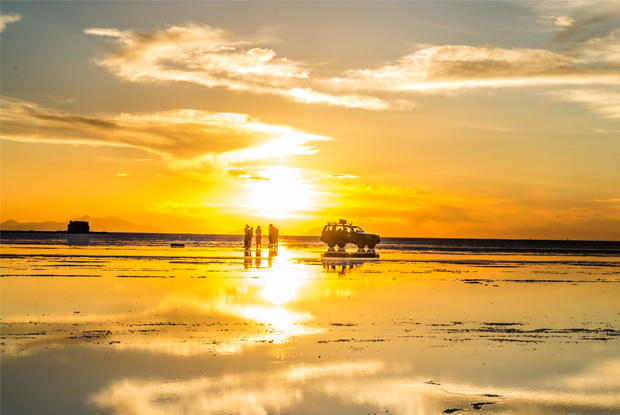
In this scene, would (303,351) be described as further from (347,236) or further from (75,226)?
(75,226)

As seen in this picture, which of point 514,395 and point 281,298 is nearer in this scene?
point 514,395

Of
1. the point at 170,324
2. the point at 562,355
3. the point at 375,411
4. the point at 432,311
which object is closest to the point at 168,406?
the point at 375,411

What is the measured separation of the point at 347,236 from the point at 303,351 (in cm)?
4560

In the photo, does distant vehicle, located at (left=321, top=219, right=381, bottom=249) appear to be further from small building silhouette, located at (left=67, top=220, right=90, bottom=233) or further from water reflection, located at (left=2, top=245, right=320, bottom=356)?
small building silhouette, located at (left=67, top=220, right=90, bottom=233)

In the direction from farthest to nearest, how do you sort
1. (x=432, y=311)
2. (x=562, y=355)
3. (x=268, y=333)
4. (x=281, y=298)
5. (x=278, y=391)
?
(x=281, y=298) → (x=432, y=311) → (x=268, y=333) → (x=562, y=355) → (x=278, y=391)

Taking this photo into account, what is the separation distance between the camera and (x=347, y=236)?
181 feet

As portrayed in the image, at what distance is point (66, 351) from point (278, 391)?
4.47 metres

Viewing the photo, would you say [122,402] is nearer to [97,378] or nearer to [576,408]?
[97,378]

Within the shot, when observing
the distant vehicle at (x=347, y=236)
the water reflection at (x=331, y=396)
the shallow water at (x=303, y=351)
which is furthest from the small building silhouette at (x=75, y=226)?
the water reflection at (x=331, y=396)

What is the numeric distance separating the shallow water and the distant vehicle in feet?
116

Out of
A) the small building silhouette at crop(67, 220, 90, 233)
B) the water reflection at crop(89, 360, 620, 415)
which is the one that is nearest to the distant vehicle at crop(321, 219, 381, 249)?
the water reflection at crop(89, 360, 620, 415)

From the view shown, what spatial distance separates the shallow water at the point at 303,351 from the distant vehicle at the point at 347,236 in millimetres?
35479

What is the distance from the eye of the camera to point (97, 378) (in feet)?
25.6

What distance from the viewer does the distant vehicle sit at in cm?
5438
